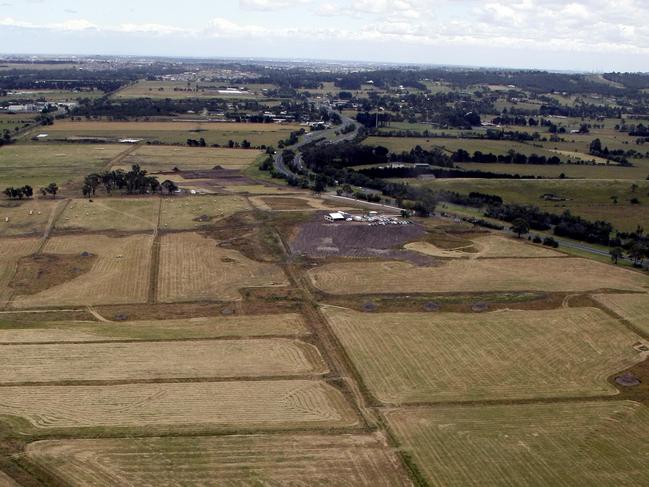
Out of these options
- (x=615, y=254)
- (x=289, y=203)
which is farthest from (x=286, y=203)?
(x=615, y=254)

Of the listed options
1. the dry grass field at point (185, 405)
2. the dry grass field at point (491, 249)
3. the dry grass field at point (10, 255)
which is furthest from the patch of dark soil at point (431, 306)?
the dry grass field at point (10, 255)

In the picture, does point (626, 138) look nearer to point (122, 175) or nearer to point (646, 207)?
point (646, 207)

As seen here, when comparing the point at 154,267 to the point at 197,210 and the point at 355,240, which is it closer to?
the point at 355,240

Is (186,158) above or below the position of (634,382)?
above

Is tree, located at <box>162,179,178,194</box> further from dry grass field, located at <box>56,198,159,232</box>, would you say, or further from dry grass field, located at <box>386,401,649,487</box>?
dry grass field, located at <box>386,401,649,487</box>

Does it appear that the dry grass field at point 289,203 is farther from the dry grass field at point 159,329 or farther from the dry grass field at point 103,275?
the dry grass field at point 159,329

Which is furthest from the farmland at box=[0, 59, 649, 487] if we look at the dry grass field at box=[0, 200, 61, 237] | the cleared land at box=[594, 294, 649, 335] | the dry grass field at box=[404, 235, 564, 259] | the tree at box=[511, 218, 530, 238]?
the tree at box=[511, 218, 530, 238]
